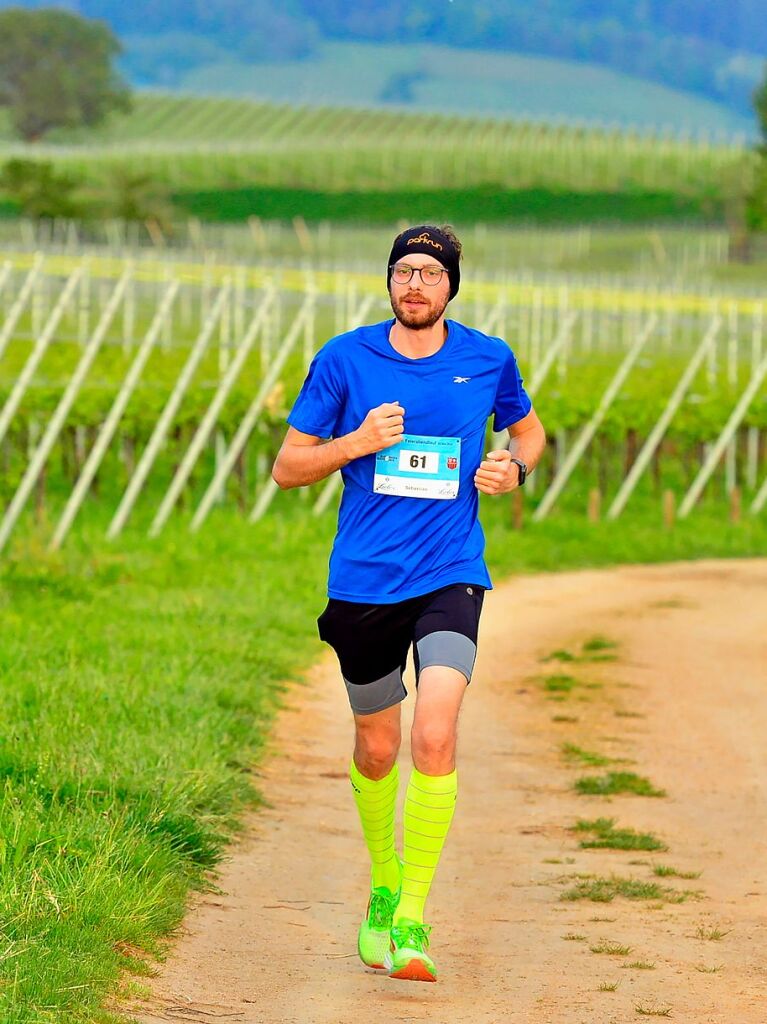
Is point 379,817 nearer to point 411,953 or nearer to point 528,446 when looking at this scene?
point 411,953

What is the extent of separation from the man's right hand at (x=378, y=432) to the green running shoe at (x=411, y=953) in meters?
1.26

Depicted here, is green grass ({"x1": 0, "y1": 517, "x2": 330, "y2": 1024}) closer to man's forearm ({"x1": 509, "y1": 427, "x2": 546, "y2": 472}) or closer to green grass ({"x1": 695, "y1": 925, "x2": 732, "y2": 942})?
green grass ({"x1": 695, "y1": 925, "x2": 732, "y2": 942})

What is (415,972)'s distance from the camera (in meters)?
5.39

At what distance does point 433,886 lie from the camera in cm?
678

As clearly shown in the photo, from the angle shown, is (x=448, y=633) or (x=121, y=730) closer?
(x=448, y=633)

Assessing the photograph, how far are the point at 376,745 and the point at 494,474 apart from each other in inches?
34.0

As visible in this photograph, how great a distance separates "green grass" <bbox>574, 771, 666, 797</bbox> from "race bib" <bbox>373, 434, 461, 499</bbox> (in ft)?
10.7

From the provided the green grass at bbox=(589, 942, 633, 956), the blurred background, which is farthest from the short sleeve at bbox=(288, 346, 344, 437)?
the blurred background

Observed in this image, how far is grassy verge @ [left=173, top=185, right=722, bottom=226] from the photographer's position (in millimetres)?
88875

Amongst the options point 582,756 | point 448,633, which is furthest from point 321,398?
point 582,756

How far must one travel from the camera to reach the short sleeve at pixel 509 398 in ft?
18.9

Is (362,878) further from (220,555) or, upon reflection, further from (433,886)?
(220,555)

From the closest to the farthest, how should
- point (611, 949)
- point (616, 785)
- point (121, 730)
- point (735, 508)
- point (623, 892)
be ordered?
point (611, 949) < point (623, 892) < point (121, 730) < point (616, 785) < point (735, 508)

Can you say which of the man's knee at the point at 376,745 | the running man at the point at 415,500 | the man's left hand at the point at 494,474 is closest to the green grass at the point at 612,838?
the man's knee at the point at 376,745
